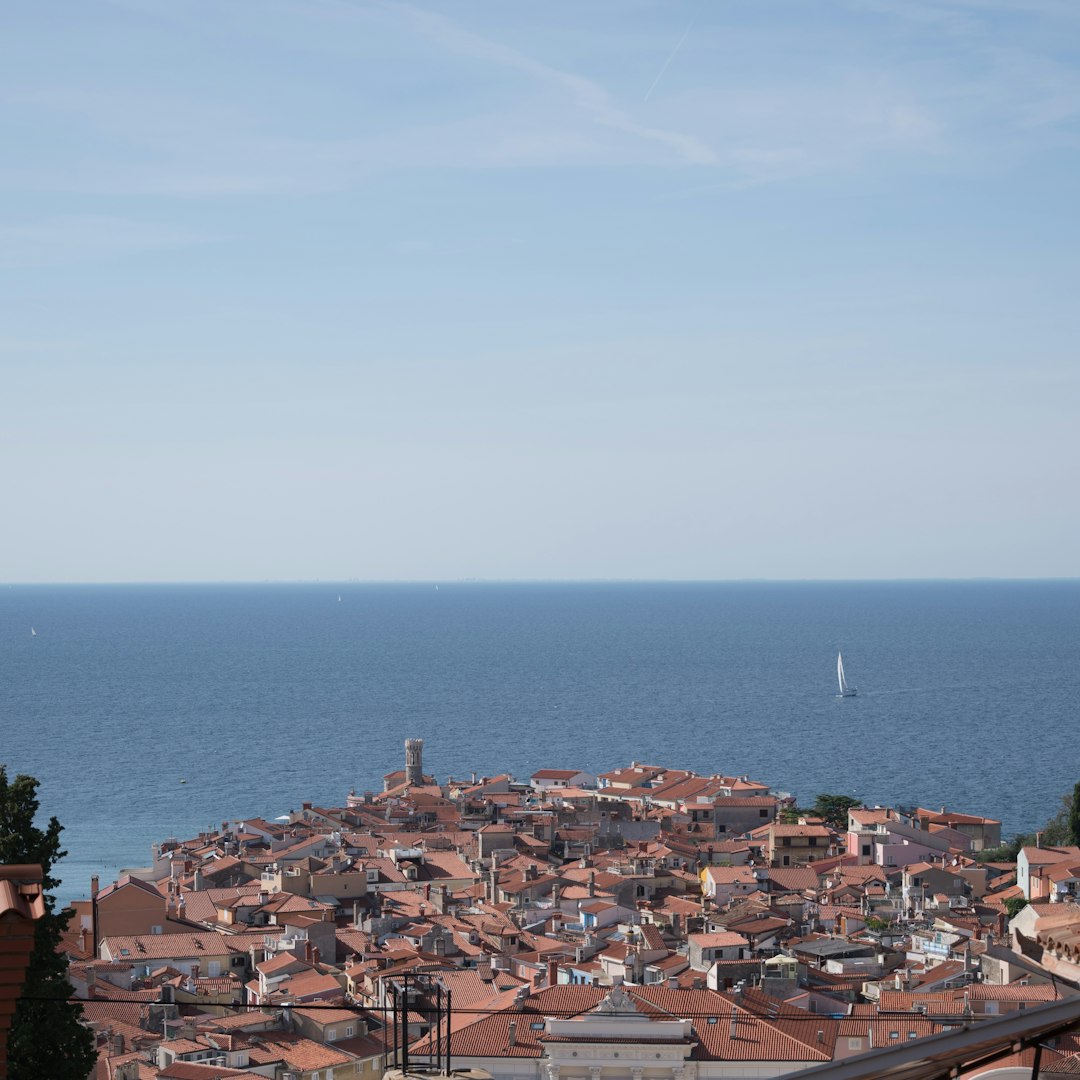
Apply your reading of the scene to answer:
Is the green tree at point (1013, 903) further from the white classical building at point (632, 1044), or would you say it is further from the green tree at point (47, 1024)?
the green tree at point (47, 1024)

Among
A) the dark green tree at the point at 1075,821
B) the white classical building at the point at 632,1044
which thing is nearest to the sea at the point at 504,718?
the dark green tree at the point at 1075,821

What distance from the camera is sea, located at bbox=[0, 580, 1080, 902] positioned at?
60.5m

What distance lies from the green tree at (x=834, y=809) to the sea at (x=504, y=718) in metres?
6.24

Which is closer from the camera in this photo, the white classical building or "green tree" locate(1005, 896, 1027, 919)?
the white classical building

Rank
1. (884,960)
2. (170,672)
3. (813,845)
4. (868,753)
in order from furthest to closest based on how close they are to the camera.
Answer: (170,672)
(868,753)
(813,845)
(884,960)

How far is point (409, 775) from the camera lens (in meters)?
57.9

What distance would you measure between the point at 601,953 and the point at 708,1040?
24.8 feet

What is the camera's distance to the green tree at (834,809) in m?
49.3

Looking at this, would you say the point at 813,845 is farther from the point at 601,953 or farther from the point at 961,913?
the point at 601,953

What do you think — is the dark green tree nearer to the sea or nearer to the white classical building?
the sea

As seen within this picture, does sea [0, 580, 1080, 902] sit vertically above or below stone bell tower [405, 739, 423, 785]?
below

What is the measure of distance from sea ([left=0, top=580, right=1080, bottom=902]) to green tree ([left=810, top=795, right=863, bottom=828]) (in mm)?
6236

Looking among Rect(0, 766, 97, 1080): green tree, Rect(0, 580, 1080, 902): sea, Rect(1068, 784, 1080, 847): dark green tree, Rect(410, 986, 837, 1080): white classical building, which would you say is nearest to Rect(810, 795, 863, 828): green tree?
Rect(0, 580, 1080, 902): sea

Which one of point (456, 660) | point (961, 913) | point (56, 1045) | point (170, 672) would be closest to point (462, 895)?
point (961, 913)
